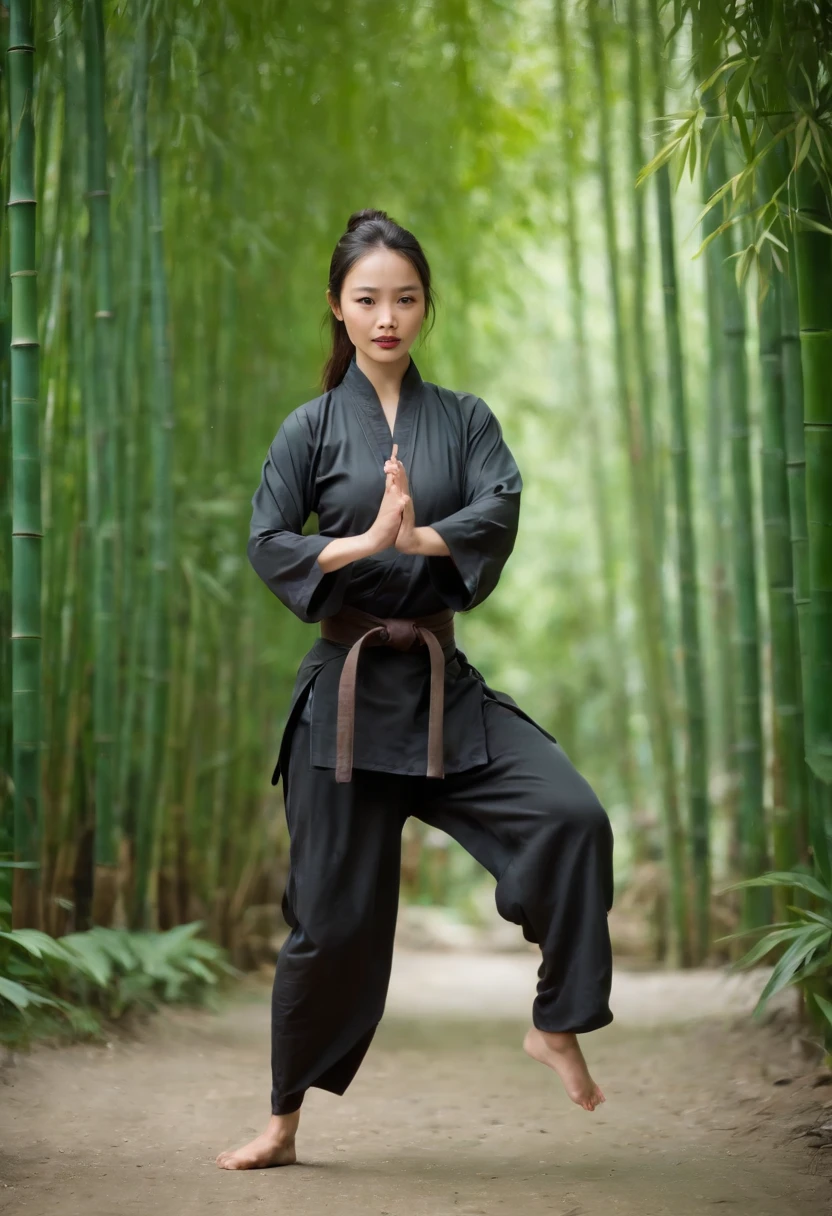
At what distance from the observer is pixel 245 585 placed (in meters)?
4.45

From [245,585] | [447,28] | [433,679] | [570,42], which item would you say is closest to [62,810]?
[245,585]

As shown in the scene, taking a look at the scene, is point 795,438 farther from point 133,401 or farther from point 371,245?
point 133,401

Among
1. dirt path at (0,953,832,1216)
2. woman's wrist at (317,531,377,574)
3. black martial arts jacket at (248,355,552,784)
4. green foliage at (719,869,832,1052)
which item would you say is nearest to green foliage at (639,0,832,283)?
black martial arts jacket at (248,355,552,784)

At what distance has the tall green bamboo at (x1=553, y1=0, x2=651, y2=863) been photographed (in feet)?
16.4

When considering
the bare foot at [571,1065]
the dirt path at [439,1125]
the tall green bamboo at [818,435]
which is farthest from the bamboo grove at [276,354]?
the bare foot at [571,1065]

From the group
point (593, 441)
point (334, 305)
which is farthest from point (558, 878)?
point (593, 441)

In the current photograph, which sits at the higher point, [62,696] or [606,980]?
[62,696]

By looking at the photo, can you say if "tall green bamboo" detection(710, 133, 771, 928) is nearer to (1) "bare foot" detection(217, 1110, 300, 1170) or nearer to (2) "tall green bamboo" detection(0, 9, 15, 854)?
(2) "tall green bamboo" detection(0, 9, 15, 854)

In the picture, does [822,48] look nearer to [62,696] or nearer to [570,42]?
[62,696]

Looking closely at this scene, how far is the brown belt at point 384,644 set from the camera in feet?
6.68

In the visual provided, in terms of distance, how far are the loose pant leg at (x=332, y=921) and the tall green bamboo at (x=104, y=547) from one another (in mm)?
1320

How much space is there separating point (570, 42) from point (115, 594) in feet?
10.2

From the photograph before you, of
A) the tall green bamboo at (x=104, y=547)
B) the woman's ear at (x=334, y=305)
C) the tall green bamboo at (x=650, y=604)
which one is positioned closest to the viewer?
the woman's ear at (x=334, y=305)

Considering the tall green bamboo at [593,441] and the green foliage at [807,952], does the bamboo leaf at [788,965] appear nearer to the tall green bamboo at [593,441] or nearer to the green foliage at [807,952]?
the green foliage at [807,952]
